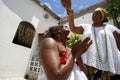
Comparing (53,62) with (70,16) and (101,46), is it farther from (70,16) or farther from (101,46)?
(101,46)

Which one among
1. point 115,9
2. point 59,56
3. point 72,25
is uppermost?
point 115,9

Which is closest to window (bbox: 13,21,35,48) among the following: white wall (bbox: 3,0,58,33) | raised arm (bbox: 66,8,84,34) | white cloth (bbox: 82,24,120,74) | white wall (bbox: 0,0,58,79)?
white wall (bbox: 0,0,58,79)

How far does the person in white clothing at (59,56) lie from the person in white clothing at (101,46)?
1048 millimetres

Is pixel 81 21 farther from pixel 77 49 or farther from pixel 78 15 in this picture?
pixel 77 49

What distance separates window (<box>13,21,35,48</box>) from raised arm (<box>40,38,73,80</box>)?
24.8ft

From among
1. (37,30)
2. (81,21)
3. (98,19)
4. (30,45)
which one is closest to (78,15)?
(81,21)

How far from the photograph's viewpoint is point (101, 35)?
2.84 meters

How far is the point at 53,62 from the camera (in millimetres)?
1357

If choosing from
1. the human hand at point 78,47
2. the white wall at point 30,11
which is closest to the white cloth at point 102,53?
the human hand at point 78,47

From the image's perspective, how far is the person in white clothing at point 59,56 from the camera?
4.38 feet

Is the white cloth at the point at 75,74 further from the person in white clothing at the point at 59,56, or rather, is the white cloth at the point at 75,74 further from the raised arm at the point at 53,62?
the raised arm at the point at 53,62

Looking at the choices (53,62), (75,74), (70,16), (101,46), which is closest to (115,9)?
(101,46)

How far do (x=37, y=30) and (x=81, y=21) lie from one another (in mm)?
3294

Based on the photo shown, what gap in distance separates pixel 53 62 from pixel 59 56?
0.42 feet
